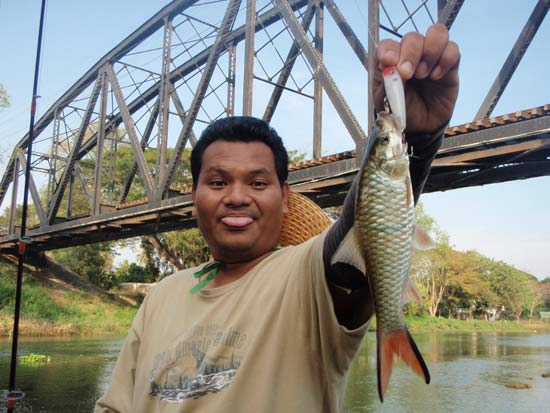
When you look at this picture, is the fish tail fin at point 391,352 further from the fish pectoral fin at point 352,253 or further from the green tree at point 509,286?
the green tree at point 509,286

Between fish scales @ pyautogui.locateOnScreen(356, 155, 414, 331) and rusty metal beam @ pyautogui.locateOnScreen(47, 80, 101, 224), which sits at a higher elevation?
rusty metal beam @ pyautogui.locateOnScreen(47, 80, 101, 224)

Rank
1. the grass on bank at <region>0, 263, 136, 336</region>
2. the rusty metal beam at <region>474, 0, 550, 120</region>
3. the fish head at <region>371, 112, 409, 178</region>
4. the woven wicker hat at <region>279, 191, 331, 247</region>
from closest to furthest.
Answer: the fish head at <region>371, 112, 409, 178</region>
the woven wicker hat at <region>279, 191, 331, 247</region>
the rusty metal beam at <region>474, 0, 550, 120</region>
the grass on bank at <region>0, 263, 136, 336</region>

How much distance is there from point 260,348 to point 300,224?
3.03 ft

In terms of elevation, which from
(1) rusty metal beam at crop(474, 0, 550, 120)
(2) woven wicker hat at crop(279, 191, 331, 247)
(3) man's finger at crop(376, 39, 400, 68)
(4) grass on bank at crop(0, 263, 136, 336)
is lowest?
(4) grass on bank at crop(0, 263, 136, 336)

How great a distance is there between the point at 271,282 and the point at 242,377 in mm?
284

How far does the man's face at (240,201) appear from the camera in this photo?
1.76 m

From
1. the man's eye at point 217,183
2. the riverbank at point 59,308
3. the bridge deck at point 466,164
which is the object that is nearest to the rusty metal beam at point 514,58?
the bridge deck at point 466,164

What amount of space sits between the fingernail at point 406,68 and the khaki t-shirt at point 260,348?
1.60ft

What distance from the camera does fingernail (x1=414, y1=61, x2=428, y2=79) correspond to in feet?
4.07

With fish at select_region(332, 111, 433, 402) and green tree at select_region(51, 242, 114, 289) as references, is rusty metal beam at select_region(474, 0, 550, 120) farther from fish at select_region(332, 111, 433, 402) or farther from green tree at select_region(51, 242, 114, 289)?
green tree at select_region(51, 242, 114, 289)

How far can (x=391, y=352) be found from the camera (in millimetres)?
1268

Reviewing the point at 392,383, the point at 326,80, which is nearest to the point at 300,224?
the point at 326,80

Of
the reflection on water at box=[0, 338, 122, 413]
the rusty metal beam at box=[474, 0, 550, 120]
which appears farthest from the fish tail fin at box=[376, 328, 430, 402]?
the reflection on water at box=[0, 338, 122, 413]

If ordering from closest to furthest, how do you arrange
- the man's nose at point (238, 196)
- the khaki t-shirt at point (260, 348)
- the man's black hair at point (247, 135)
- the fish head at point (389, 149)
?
1. the fish head at point (389, 149)
2. the khaki t-shirt at point (260, 348)
3. the man's nose at point (238, 196)
4. the man's black hair at point (247, 135)
